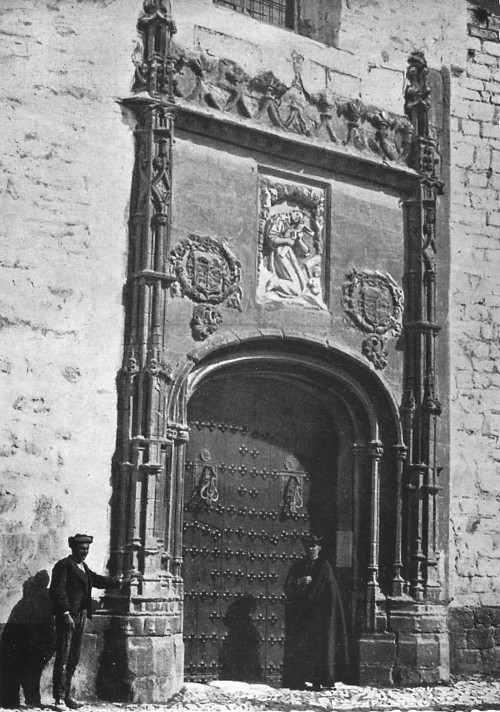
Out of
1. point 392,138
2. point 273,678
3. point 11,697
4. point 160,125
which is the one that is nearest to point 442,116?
point 392,138

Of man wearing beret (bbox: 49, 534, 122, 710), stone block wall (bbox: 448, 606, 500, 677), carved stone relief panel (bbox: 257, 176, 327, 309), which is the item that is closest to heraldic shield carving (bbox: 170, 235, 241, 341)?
carved stone relief panel (bbox: 257, 176, 327, 309)

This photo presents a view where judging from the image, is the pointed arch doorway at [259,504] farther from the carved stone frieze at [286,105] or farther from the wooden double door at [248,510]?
the carved stone frieze at [286,105]

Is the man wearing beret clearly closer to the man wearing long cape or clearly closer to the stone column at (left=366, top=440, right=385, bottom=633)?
Answer: the man wearing long cape

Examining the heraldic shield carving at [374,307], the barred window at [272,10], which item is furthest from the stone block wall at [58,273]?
the heraldic shield carving at [374,307]

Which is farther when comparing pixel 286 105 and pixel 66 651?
pixel 286 105

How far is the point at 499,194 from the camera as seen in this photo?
44.0ft

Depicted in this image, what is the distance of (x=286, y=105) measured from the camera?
12.0 m

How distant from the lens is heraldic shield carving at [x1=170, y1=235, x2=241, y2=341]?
36.6 feet

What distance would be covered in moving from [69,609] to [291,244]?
4.13 metres

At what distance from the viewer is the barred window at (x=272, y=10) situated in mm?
12430

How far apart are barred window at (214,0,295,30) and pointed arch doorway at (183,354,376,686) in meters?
3.41

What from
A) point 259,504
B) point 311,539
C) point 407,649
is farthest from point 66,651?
point 407,649

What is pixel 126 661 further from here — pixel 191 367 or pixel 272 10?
pixel 272 10

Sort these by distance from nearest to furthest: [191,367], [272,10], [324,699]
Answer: [324,699] < [191,367] < [272,10]
